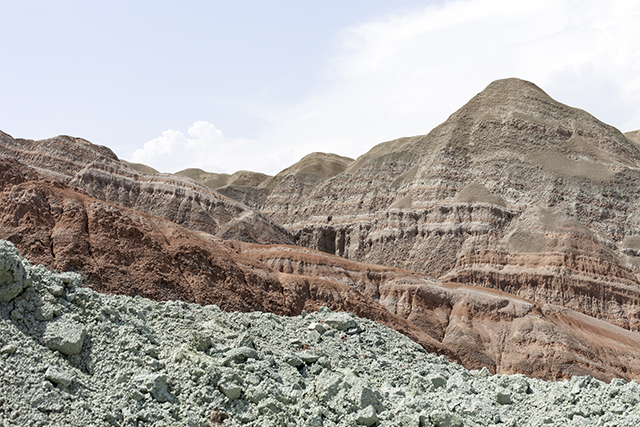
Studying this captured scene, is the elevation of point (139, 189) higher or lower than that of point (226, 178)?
lower

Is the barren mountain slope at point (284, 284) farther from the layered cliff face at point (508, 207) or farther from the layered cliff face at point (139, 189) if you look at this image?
the layered cliff face at point (139, 189)

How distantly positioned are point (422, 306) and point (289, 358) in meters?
39.4

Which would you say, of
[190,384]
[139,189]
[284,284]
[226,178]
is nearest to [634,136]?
[226,178]

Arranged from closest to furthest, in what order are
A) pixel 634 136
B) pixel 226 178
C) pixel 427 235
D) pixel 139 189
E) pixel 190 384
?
pixel 190 384
pixel 427 235
pixel 139 189
pixel 634 136
pixel 226 178

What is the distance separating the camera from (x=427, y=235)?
239ft

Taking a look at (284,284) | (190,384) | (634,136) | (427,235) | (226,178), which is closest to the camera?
(190,384)

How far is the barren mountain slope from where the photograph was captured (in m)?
25.9

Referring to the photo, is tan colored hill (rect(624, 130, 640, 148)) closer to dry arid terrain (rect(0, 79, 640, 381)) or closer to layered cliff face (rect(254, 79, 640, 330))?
layered cliff face (rect(254, 79, 640, 330))

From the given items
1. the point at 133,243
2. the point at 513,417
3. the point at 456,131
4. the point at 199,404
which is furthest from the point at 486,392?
the point at 456,131

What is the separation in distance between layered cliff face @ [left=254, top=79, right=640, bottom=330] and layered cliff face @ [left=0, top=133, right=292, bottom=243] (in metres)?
12.5

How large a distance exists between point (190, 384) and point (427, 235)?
6155 centimetres

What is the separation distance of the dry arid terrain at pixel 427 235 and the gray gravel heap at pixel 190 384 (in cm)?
1063

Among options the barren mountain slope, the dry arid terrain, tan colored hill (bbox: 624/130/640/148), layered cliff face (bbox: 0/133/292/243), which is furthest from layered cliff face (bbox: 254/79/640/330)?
tan colored hill (bbox: 624/130/640/148)

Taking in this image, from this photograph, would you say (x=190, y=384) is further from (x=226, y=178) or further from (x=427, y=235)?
(x=226, y=178)
